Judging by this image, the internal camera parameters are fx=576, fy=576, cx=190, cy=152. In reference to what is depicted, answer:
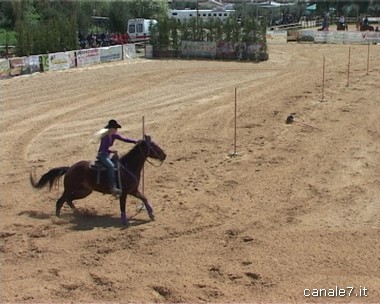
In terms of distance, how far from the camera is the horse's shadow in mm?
10742

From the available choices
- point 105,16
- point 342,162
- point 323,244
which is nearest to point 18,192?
point 323,244

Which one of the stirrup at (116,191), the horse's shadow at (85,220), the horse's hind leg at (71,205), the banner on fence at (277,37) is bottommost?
the horse's shadow at (85,220)

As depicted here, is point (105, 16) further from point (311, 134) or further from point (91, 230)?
point (91, 230)

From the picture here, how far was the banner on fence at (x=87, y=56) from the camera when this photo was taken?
116 ft

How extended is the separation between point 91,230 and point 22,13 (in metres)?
48.0

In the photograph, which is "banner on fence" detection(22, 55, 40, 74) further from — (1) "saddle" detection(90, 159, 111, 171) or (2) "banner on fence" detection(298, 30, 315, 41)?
(2) "banner on fence" detection(298, 30, 315, 41)

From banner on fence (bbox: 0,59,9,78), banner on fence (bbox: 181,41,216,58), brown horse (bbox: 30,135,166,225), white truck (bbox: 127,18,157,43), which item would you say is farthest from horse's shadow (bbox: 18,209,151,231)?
white truck (bbox: 127,18,157,43)

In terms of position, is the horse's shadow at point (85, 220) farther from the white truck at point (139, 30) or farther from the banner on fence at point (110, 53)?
the white truck at point (139, 30)

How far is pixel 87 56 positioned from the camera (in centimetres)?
3597

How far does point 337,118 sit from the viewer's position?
19.2m

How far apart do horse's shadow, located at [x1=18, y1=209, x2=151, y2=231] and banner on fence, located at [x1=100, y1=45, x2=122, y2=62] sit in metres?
27.1

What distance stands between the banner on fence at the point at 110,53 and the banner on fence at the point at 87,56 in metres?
Result: 0.53

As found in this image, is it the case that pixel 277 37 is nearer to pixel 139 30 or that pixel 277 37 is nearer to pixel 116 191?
pixel 139 30

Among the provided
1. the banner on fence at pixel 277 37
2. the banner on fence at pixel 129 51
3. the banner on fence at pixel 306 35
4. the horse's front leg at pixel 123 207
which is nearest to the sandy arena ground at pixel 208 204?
→ the horse's front leg at pixel 123 207
